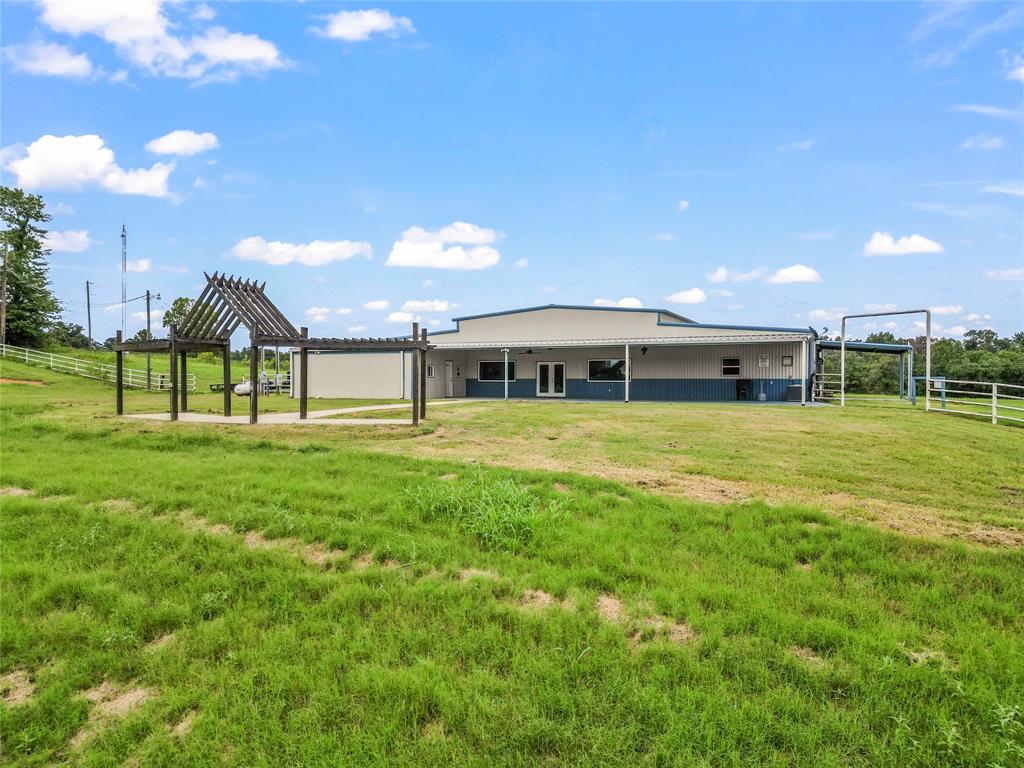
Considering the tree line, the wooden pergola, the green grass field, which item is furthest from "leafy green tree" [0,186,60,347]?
the green grass field

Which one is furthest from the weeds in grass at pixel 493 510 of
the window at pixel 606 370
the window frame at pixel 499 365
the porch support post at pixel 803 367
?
the window frame at pixel 499 365

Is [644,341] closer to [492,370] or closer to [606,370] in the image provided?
[606,370]

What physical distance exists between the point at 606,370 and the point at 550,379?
272 centimetres

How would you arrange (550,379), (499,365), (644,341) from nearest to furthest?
(644,341)
(550,379)
(499,365)

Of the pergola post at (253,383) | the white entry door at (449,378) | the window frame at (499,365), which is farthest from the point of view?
the white entry door at (449,378)

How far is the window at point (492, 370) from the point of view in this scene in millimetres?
28025

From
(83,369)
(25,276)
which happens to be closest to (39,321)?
(25,276)

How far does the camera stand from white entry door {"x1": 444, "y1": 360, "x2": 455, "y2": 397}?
27922mm

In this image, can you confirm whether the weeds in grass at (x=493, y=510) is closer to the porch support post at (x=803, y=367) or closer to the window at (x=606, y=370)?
the porch support post at (x=803, y=367)

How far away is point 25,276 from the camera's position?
39156 millimetres

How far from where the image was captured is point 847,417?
15.6 meters

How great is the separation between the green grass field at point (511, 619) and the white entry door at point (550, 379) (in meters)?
19.5

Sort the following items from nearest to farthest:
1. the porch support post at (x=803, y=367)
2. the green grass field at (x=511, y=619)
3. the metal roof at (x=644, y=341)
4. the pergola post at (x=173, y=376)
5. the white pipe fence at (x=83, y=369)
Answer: the green grass field at (x=511, y=619) < the pergola post at (x=173, y=376) < the metal roof at (x=644, y=341) < the porch support post at (x=803, y=367) < the white pipe fence at (x=83, y=369)

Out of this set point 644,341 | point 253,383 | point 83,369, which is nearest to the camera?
point 253,383
